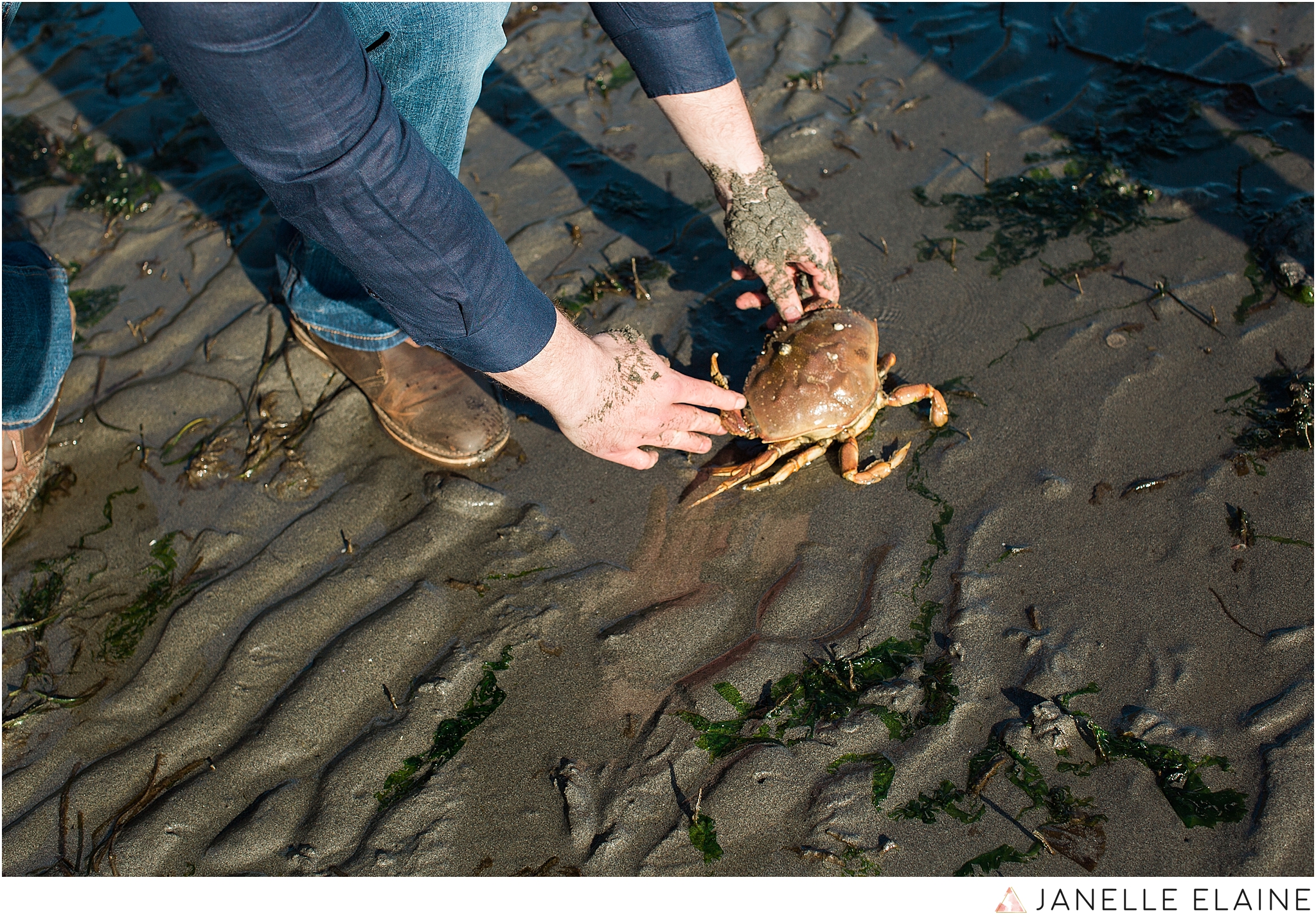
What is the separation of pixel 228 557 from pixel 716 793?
198 centimetres

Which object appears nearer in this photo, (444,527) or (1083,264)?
(444,527)

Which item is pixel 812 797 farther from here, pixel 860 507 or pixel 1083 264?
pixel 1083 264

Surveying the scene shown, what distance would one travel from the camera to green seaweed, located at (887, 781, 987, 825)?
7.36 ft

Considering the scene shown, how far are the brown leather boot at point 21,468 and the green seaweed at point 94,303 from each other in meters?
0.82

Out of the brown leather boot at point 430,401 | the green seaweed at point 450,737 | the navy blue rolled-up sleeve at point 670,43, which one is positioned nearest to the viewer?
the green seaweed at point 450,737

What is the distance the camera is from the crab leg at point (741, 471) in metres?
3.06

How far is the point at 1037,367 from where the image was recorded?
10.6 feet

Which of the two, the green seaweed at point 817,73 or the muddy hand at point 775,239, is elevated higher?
the muddy hand at point 775,239

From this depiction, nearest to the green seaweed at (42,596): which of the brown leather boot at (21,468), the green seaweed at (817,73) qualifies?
the brown leather boot at (21,468)

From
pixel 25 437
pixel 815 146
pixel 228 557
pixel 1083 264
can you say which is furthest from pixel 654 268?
pixel 25 437

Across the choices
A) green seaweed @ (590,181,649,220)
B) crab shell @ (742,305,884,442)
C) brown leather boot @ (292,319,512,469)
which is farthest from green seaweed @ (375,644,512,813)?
green seaweed @ (590,181,649,220)

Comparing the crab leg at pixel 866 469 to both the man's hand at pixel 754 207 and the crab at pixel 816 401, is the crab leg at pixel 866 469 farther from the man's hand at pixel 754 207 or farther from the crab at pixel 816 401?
the man's hand at pixel 754 207

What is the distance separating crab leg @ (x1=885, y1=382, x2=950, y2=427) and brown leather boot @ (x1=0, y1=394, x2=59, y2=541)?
3.32 m

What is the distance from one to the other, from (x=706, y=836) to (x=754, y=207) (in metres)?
2.16
